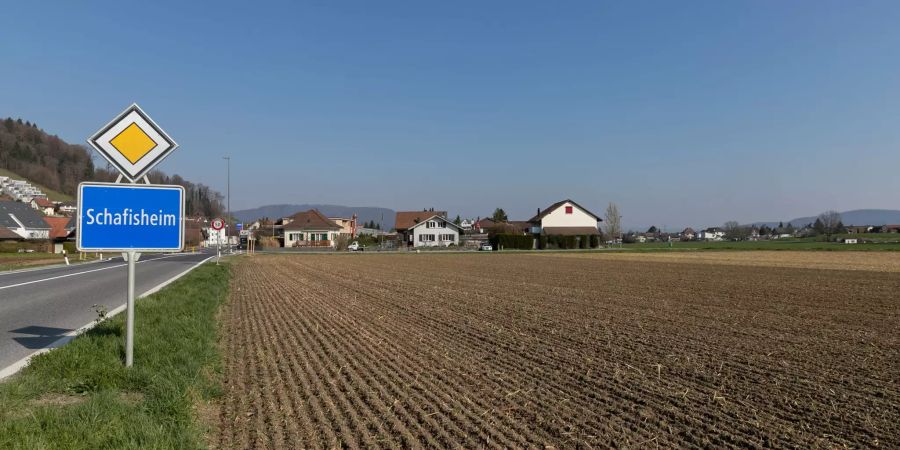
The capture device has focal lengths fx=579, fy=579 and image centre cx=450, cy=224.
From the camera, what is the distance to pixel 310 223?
101938mm

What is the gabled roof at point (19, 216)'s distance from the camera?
262 ft

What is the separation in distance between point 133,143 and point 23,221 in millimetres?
96958

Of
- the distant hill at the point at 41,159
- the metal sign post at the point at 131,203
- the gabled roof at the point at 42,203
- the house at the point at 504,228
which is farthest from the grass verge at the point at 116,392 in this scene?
the distant hill at the point at 41,159

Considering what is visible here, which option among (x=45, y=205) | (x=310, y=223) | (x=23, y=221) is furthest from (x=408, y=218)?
(x=45, y=205)

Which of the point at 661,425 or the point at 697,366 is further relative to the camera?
the point at 697,366

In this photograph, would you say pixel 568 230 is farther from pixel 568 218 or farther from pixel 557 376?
pixel 557 376

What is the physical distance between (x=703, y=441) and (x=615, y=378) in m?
2.26

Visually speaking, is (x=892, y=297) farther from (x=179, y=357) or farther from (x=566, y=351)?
(x=179, y=357)

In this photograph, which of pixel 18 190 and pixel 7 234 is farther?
pixel 18 190

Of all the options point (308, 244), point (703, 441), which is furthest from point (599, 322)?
point (308, 244)

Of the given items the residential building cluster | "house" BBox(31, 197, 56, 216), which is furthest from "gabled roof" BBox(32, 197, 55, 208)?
the residential building cluster

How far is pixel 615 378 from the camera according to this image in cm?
737


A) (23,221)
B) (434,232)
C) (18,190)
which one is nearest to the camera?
(23,221)

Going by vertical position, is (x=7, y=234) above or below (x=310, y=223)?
below
